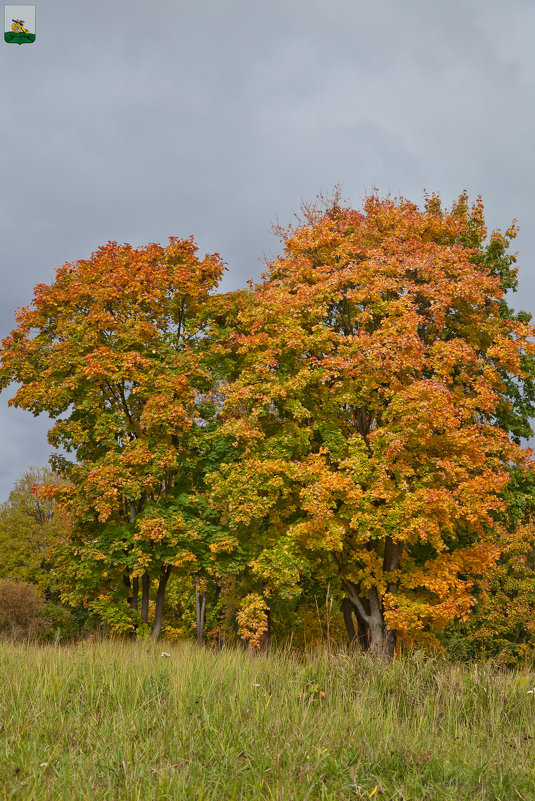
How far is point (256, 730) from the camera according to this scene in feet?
20.1

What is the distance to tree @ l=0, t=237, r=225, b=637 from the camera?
1848 centimetres

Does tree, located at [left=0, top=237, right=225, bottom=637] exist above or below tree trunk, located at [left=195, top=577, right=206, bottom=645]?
above

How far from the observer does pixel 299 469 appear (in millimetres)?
16938

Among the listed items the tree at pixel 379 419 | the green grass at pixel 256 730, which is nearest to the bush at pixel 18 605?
the tree at pixel 379 419

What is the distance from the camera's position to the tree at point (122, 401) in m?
18.5

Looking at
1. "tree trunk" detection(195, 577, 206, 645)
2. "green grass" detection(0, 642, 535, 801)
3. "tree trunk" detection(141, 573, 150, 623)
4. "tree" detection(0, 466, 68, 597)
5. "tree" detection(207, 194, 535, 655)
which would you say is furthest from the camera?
"tree" detection(0, 466, 68, 597)

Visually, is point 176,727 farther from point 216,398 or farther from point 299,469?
point 216,398

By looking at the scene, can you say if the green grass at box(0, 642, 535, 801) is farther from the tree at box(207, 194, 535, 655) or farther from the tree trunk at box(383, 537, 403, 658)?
the tree trunk at box(383, 537, 403, 658)

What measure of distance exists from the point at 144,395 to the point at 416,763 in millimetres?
14954

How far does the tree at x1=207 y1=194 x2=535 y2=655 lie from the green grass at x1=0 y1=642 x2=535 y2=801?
760cm

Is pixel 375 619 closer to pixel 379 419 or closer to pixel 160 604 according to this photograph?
pixel 379 419

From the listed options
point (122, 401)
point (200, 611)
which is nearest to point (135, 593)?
point (122, 401)

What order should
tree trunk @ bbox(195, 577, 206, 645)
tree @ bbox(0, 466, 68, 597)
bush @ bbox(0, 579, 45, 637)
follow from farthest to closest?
tree @ bbox(0, 466, 68, 597), bush @ bbox(0, 579, 45, 637), tree trunk @ bbox(195, 577, 206, 645)

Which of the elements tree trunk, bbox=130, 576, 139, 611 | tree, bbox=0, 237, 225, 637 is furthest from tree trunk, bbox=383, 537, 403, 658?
tree trunk, bbox=130, 576, 139, 611
